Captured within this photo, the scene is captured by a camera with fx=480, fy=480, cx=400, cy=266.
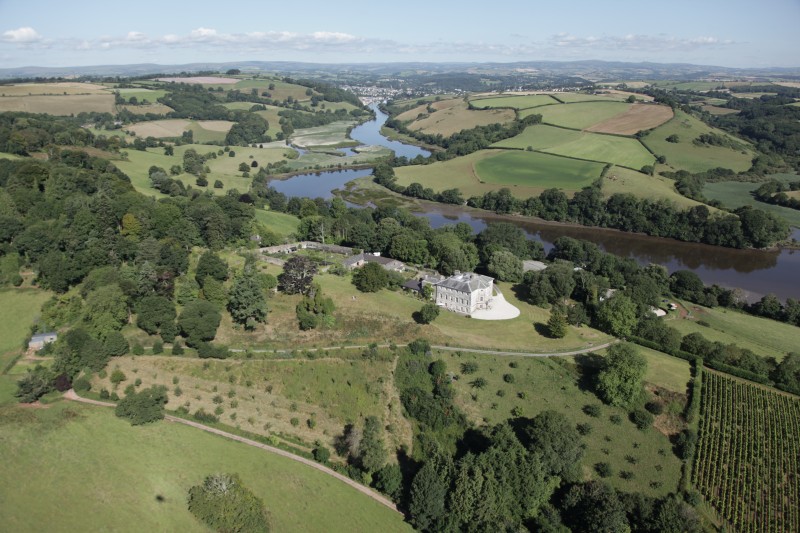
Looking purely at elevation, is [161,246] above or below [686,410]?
above

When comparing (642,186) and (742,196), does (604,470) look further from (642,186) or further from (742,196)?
(742,196)

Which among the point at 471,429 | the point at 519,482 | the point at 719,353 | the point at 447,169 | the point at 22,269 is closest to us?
the point at 519,482

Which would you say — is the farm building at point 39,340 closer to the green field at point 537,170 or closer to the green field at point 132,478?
the green field at point 132,478

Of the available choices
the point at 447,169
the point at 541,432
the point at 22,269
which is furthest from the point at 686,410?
the point at 447,169

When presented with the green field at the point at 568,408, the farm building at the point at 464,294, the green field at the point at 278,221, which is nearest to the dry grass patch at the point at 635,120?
the green field at the point at 278,221

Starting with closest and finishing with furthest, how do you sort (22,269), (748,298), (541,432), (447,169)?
(541,432), (22,269), (748,298), (447,169)

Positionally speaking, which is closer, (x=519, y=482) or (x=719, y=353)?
(x=519, y=482)

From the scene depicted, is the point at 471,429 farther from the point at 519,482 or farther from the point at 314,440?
the point at 314,440

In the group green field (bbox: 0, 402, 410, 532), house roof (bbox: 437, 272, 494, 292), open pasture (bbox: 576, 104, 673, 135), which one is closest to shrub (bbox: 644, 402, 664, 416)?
house roof (bbox: 437, 272, 494, 292)
